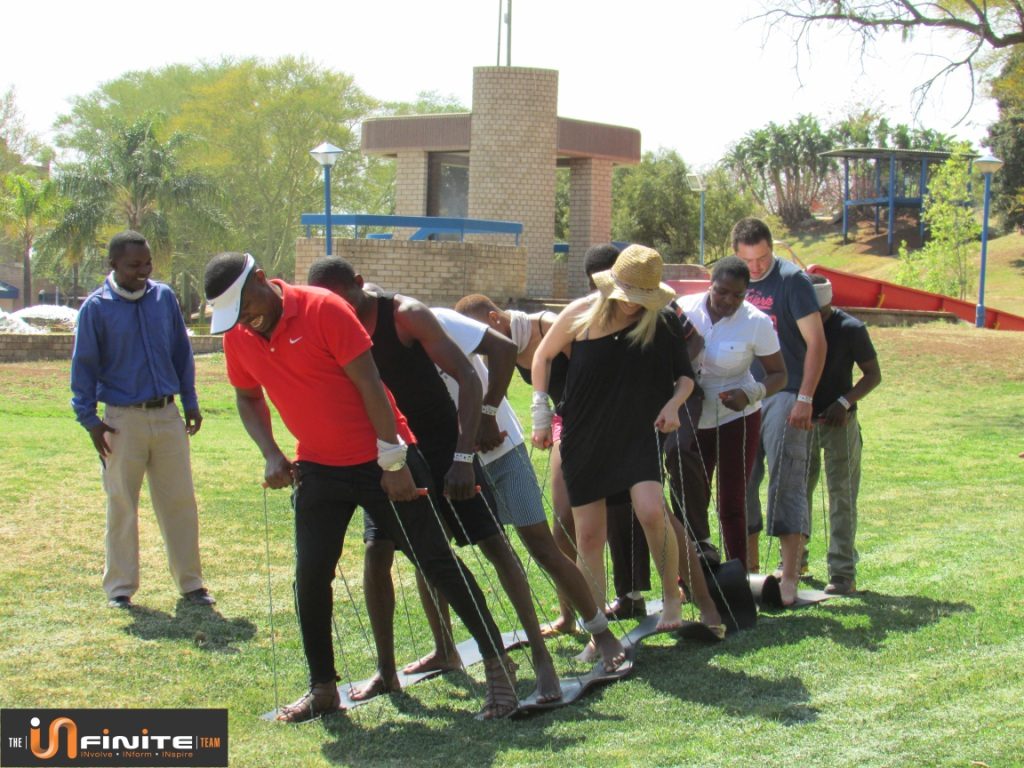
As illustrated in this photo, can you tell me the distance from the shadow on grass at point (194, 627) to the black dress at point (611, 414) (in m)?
1.88

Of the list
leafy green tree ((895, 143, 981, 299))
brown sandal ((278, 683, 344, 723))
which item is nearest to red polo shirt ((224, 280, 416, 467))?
brown sandal ((278, 683, 344, 723))

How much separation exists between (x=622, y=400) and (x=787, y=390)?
5.64 feet

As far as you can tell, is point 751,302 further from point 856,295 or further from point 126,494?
point 856,295

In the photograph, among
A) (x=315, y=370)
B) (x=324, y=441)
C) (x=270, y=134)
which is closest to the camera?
(x=315, y=370)

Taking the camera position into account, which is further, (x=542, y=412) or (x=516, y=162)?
(x=516, y=162)

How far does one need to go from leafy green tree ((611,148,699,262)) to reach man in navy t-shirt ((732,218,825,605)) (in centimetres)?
5137

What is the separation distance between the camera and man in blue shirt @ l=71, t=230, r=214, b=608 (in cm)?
666

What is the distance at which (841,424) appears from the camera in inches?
273

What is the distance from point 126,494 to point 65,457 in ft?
20.0

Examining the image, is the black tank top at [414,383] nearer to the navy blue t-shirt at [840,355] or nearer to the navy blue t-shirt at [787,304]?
the navy blue t-shirt at [787,304]

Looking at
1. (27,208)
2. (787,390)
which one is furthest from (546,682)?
(27,208)

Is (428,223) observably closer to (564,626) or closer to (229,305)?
(564,626)

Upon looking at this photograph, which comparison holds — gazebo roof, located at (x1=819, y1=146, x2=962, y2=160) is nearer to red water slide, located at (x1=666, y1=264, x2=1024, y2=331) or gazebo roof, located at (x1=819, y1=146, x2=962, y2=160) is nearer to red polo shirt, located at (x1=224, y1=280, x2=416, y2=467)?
red water slide, located at (x1=666, y1=264, x2=1024, y2=331)

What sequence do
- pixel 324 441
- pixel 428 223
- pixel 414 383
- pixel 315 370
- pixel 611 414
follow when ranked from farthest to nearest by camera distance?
pixel 428 223
pixel 611 414
pixel 414 383
pixel 324 441
pixel 315 370
